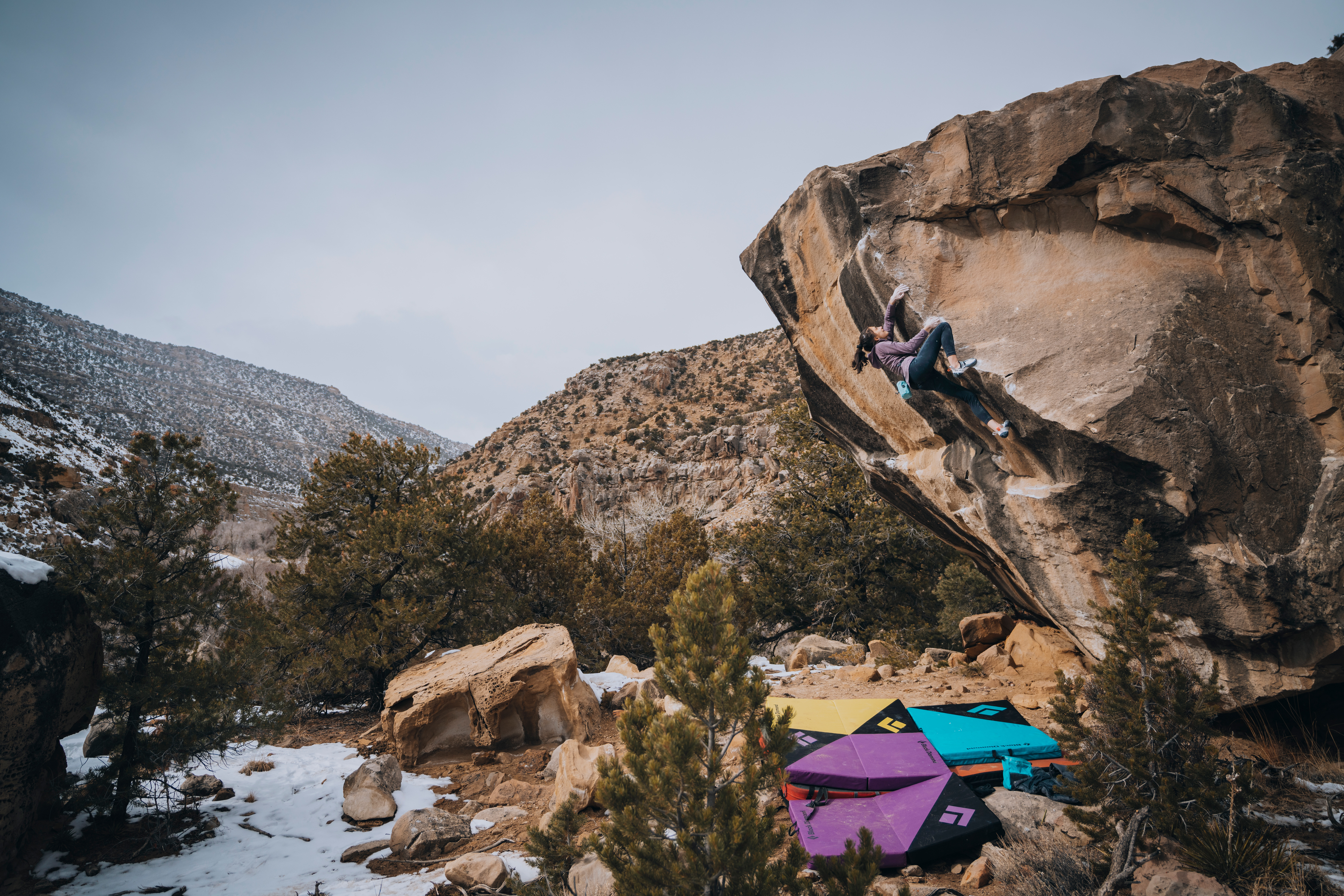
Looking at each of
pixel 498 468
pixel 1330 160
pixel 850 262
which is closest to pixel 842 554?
pixel 850 262

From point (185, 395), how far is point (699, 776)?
94.2 metres

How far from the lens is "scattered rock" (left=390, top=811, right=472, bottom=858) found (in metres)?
6.55

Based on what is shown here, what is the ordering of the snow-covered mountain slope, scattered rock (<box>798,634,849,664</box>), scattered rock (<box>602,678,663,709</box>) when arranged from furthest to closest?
the snow-covered mountain slope
scattered rock (<box>798,634,849,664</box>)
scattered rock (<box>602,678,663,709</box>)

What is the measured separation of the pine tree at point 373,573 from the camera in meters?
11.8

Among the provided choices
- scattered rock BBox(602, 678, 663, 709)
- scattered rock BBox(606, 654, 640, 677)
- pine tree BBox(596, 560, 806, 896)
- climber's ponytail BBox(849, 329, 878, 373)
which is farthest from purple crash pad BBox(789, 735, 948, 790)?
scattered rock BBox(606, 654, 640, 677)

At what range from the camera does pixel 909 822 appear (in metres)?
5.55

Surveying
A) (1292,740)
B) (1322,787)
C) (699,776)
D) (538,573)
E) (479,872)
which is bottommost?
(1322,787)

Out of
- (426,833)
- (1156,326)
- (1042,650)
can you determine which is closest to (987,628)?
(1042,650)

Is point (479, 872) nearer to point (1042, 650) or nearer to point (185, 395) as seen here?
point (1042, 650)

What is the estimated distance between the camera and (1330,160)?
575 cm

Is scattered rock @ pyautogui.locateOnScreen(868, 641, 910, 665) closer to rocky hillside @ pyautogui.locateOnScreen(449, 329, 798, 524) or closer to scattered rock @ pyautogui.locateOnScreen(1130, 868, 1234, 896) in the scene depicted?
scattered rock @ pyautogui.locateOnScreen(1130, 868, 1234, 896)

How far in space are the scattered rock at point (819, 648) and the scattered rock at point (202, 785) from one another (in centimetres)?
1020

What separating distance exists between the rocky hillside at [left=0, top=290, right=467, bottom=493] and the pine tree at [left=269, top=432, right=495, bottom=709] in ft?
123

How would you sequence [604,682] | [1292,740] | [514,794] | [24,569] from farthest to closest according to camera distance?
[604,682] → [514,794] → [24,569] → [1292,740]
